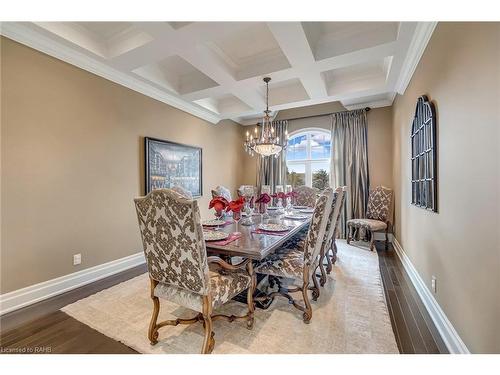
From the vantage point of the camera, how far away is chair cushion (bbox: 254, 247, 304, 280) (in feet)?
6.34

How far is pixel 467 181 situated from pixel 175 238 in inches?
74.4

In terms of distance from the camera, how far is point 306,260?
73.7 inches

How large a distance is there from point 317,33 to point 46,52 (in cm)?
288

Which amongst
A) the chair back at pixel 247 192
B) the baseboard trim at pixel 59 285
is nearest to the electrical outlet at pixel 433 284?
the chair back at pixel 247 192

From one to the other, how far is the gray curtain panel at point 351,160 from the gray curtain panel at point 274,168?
1114 millimetres

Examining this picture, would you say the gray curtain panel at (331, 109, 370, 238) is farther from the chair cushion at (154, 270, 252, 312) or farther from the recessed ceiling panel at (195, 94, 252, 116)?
the chair cushion at (154, 270, 252, 312)

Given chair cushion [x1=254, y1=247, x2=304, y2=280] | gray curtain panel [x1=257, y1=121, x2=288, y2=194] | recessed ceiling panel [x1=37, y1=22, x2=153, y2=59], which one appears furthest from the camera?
gray curtain panel [x1=257, y1=121, x2=288, y2=194]

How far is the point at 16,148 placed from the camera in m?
2.12

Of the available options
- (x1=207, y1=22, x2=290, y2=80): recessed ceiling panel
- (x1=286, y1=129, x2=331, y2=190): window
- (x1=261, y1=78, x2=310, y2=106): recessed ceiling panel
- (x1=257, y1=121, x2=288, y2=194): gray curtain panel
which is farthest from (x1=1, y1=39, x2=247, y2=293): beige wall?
(x1=286, y1=129, x2=331, y2=190): window

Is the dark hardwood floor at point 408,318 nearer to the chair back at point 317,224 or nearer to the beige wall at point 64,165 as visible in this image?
the chair back at point 317,224

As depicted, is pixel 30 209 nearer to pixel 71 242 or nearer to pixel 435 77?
pixel 71 242

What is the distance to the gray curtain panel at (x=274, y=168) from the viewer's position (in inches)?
210

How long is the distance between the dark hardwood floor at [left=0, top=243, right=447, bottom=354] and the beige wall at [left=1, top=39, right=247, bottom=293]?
37cm

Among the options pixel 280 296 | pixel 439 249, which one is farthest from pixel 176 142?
pixel 439 249
